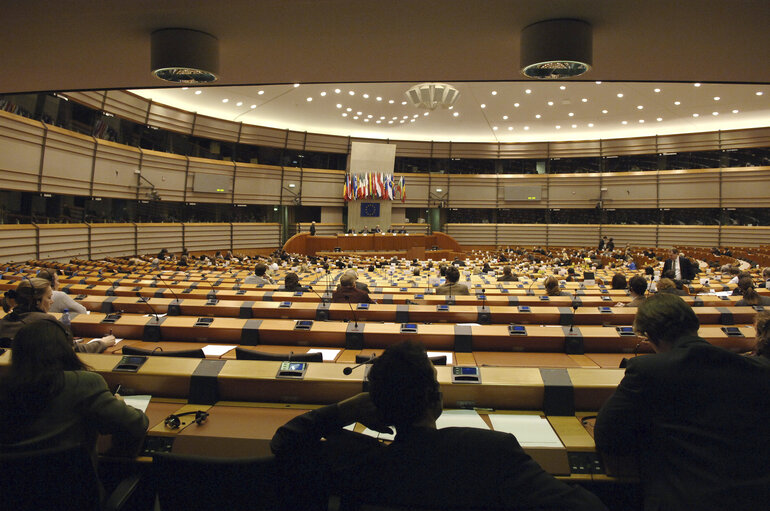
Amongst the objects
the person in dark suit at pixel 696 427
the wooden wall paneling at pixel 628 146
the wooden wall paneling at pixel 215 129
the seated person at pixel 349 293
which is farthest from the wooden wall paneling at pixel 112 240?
the wooden wall paneling at pixel 628 146

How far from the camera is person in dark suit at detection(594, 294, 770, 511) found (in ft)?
5.06

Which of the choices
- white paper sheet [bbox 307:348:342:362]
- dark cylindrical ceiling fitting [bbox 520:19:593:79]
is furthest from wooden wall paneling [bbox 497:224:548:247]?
dark cylindrical ceiling fitting [bbox 520:19:593:79]

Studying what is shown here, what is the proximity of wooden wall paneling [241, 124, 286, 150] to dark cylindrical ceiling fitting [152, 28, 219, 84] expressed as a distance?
22.2m

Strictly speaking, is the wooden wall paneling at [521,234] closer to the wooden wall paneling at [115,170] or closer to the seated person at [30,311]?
the wooden wall paneling at [115,170]

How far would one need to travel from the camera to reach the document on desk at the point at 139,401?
253cm

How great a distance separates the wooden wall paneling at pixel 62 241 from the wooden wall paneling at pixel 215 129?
771cm

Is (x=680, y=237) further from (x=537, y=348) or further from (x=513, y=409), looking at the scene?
(x=513, y=409)

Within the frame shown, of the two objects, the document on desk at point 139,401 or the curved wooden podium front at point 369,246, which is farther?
the curved wooden podium front at point 369,246

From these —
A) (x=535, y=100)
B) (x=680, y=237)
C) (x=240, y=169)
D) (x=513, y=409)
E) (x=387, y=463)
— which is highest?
(x=535, y=100)

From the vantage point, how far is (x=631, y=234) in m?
26.1

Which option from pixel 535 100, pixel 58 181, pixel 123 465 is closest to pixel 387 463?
pixel 123 465

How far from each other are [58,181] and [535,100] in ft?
64.4

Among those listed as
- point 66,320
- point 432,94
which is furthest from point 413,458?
point 432,94

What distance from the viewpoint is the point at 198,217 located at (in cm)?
2286
